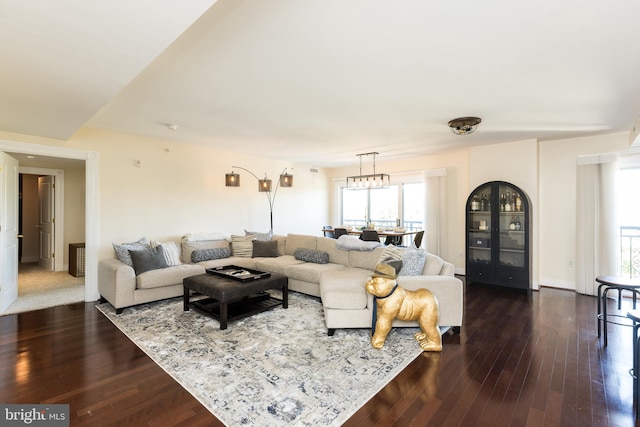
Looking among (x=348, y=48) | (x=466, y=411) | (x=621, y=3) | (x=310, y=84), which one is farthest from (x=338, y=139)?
(x=466, y=411)

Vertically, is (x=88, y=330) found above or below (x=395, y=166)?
below

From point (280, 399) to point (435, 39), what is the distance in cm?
277

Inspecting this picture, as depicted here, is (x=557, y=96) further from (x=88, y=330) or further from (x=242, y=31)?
(x=88, y=330)

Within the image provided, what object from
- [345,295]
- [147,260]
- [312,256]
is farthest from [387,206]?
[147,260]

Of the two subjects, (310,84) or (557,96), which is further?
(557,96)

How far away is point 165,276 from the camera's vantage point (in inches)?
163

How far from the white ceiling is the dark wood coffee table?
2.10m

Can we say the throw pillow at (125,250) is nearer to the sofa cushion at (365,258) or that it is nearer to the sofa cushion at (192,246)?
the sofa cushion at (192,246)

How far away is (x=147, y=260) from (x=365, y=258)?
308 centimetres

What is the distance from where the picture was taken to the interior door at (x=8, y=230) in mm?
3814

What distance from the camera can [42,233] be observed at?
6.80m

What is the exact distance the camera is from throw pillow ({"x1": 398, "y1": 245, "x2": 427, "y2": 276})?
135 inches

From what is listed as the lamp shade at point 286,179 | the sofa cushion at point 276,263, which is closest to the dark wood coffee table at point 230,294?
the sofa cushion at point 276,263

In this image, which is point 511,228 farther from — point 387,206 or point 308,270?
point 308,270
